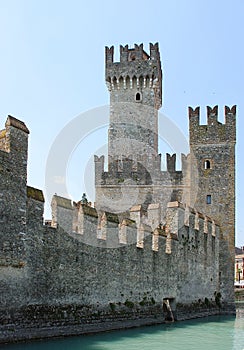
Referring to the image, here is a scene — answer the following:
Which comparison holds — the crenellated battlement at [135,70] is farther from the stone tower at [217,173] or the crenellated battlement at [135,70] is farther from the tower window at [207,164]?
the tower window at [207,164]

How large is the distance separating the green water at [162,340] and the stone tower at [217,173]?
21.5 feet

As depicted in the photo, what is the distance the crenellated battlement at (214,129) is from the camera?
2533cm

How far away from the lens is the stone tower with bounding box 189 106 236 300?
2445 cm

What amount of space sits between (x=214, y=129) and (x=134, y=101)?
518 centimetres

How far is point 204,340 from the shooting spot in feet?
47.3

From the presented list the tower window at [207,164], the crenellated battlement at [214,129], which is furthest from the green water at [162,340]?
the crenellated battlement at [214,129]

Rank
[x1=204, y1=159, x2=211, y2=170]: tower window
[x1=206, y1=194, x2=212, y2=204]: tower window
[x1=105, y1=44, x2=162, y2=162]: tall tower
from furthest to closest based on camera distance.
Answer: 1. [x1=105, y1=44, x2=162, y2=162]: tall tower
2. [x1=204, y1=159, x2=211, y2=170]: tower window
3. [x1=206, y1=194, x2=212, y2=204]: tower window

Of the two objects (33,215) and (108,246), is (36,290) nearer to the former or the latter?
(33,215)

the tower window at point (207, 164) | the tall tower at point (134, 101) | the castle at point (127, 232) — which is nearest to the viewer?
the castle at point (127, 232)

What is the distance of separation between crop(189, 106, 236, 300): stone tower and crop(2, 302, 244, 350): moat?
6.46 metres

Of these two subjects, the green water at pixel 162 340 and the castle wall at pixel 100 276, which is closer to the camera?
the green water at pixel 162 340

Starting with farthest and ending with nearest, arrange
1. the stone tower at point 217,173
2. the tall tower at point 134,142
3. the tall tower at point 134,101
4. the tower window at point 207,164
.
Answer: the tall tower at point 134,101 < the tall tower at point 134,142 < the tower window at point 207,164 < the stone tower at point 217,173

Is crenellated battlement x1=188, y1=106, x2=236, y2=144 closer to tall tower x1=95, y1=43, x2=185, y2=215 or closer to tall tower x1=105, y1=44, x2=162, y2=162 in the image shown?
tall tower x1=95, y1=43, x2=185, y2=215

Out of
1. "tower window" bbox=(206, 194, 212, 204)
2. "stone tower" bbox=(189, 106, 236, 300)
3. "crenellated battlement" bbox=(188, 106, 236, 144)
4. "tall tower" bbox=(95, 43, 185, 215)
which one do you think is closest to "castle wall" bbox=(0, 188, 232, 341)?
"stone tower" bbox=(189, 106, 236, 300)
